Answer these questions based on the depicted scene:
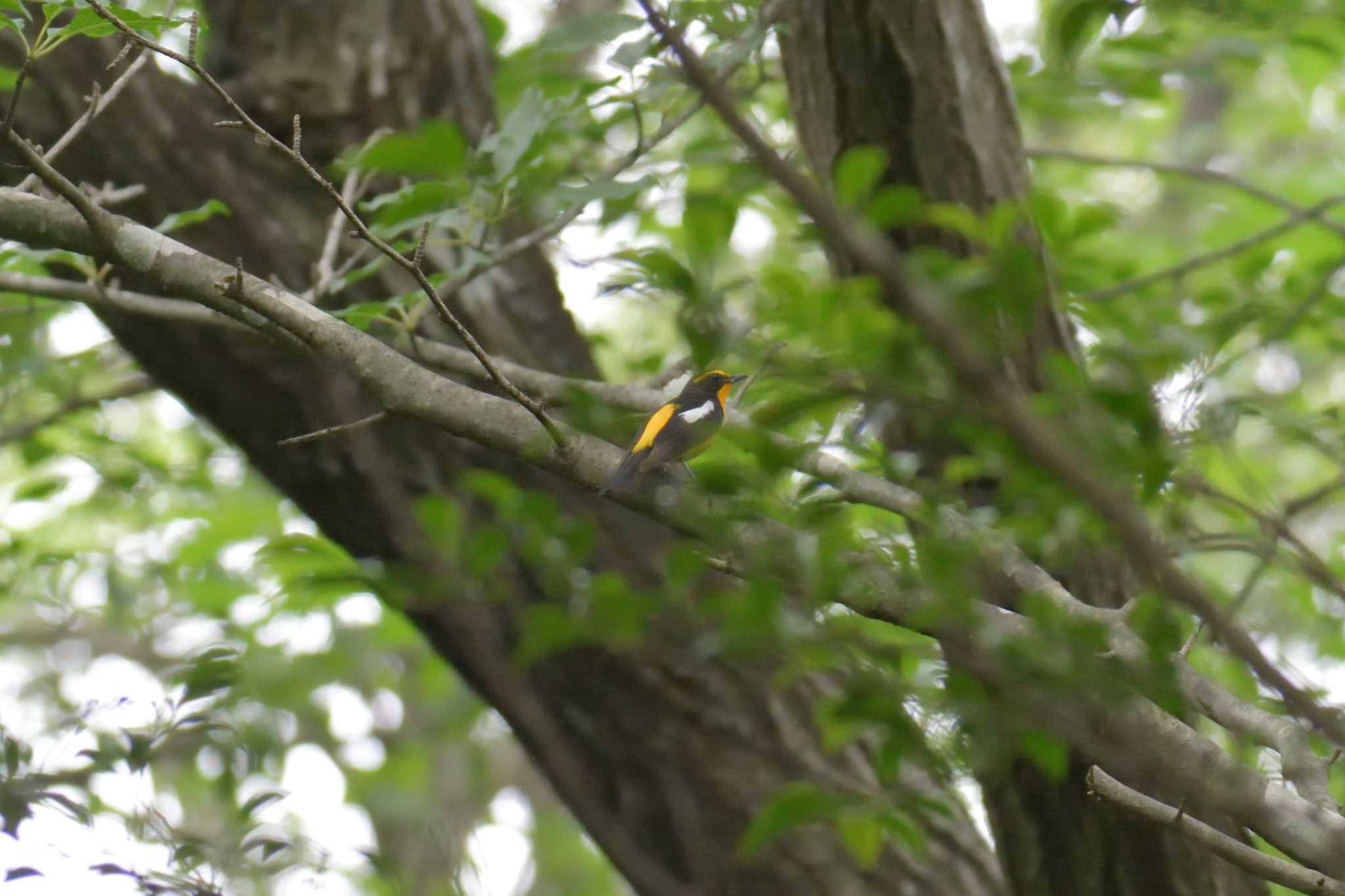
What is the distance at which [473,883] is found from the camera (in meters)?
1.99

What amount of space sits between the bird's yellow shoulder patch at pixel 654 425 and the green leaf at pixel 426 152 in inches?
26.8

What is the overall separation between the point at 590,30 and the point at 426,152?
1.84 ft

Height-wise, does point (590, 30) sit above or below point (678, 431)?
above

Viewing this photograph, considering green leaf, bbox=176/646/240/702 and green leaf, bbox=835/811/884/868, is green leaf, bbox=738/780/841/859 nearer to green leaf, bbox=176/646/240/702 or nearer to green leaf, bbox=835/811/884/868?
green leaf, bbox=835/811/884/868

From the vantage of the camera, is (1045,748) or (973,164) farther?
(973,164)

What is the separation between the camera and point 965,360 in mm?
735

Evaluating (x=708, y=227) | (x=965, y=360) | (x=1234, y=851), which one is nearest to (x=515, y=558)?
(x=708, y=227)

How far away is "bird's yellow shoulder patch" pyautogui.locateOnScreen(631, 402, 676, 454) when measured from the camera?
210cm

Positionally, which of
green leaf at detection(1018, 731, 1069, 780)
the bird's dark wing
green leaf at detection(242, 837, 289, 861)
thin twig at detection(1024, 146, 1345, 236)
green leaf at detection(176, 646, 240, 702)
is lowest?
green leaf at detection(242, 837, 289, 861)

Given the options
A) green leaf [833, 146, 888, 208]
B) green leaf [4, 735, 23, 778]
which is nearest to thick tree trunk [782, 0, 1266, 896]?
green leaf [833, 146, 888, 208]

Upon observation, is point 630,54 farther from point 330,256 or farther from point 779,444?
point 779,444

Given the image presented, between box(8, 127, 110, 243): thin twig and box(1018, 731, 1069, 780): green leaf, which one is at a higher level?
box(8, 127, 110, 243): thin twig

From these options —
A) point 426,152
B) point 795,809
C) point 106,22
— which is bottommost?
point 795,809

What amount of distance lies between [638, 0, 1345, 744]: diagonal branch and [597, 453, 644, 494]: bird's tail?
1114 millimetres
